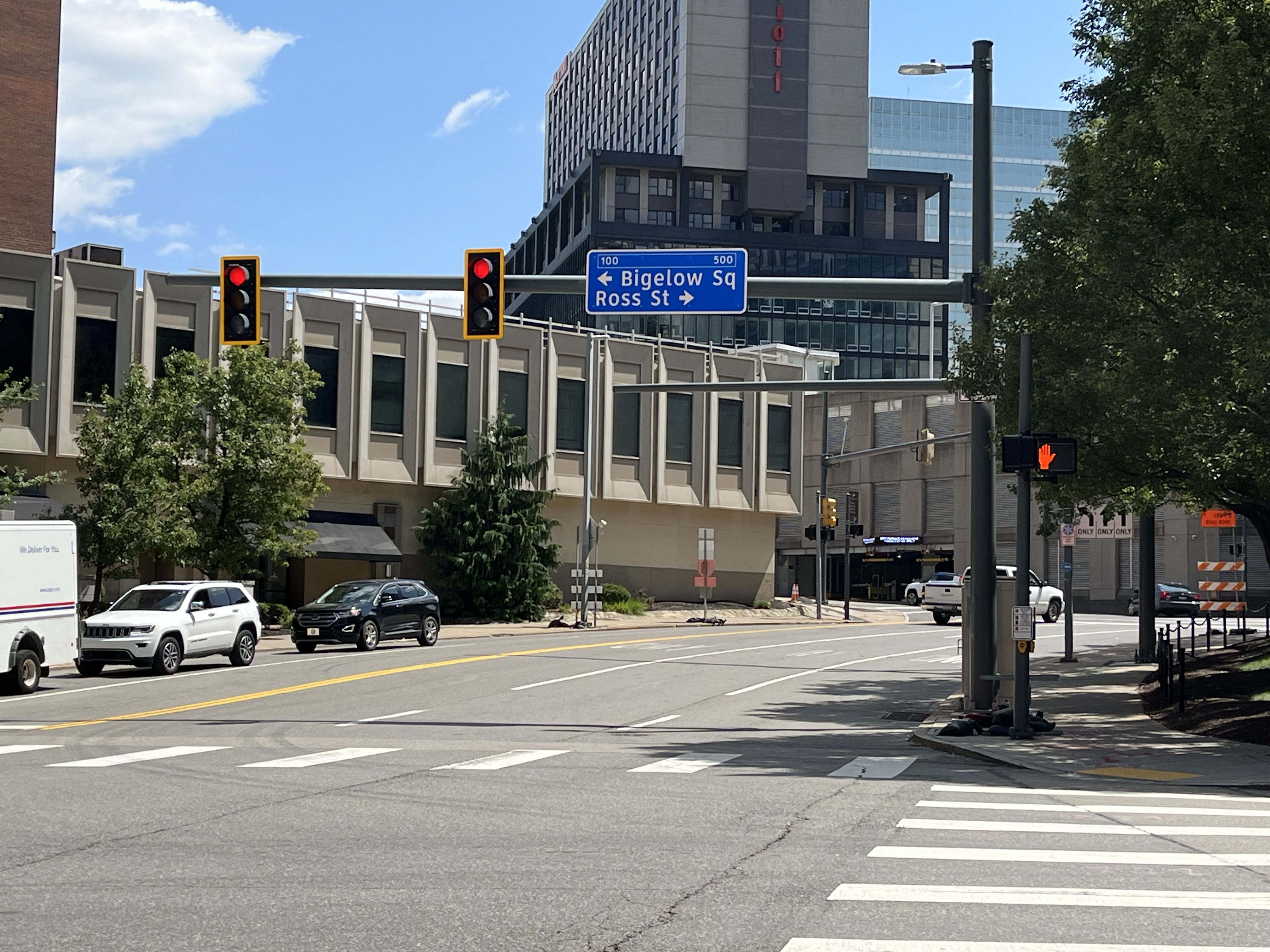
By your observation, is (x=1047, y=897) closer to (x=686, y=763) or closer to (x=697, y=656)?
(x=686, y=763)

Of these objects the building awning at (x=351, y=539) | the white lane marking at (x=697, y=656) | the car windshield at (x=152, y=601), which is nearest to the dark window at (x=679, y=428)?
the building awning at (x=351, y=539)

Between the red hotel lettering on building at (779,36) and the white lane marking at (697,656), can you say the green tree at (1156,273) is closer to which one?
the white lane marking at (697,656)

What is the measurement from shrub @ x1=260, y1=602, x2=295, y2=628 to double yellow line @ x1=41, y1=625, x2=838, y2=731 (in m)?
10.2

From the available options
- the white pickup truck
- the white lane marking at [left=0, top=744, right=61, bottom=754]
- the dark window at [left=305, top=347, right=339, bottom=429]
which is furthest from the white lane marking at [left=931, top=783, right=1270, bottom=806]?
the white pickup truck

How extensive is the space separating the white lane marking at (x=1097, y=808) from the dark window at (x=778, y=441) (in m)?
52.0

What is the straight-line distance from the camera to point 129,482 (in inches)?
1439

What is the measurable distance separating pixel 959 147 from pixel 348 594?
470 feet

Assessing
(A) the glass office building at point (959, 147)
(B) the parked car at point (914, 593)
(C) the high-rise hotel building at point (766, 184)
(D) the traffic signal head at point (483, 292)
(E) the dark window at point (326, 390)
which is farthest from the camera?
(A) the glass office building at point (959, 147)

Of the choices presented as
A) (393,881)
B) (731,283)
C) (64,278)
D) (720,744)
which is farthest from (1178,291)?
(64,278)

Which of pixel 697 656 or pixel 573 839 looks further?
pixel 697 656

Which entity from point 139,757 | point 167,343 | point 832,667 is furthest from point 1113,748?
point 167,343

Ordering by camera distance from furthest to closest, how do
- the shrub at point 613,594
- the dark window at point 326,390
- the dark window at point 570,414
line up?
the dark window at point 570,414 → the shrub at point 613,594 → the dark window at point 326,390

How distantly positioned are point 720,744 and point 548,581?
115ft

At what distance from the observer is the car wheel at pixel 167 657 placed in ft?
91.0
